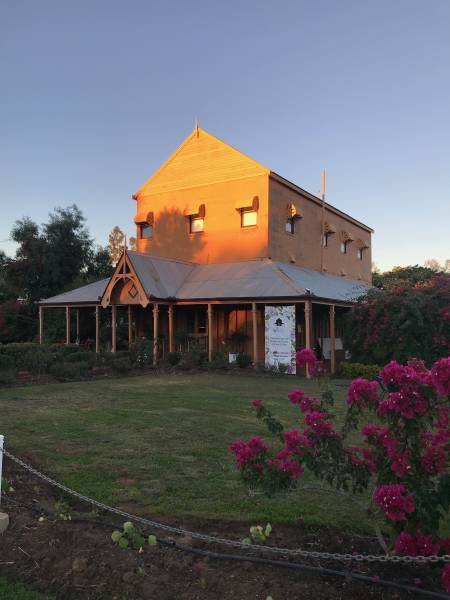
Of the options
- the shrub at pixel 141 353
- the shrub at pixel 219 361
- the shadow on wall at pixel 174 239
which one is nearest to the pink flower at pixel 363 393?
the shrub at pixel 219 361

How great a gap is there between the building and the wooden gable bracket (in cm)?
4

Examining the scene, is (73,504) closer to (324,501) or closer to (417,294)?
(324,501)

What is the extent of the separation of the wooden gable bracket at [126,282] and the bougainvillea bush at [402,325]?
8186mm

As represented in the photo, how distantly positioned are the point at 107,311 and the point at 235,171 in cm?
1028

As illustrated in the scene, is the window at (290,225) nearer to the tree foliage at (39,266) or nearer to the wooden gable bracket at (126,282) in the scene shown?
the wooden gable bracket at (126,282)

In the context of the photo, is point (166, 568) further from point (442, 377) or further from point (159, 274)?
point (159, 274)

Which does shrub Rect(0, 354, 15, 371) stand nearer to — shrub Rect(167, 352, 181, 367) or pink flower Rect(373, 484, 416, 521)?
shrub Rect(167, 352, 181, 367)

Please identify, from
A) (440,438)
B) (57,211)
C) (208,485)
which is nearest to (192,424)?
(208,485)

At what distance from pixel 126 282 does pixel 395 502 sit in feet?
61.6

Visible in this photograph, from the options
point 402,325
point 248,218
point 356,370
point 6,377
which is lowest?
point 356,370

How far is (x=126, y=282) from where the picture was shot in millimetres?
20984

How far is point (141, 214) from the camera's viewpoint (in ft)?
88.1

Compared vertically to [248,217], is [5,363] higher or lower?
lower

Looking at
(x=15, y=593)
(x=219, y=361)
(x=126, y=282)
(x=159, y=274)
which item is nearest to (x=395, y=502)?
(x=15, y=593)
